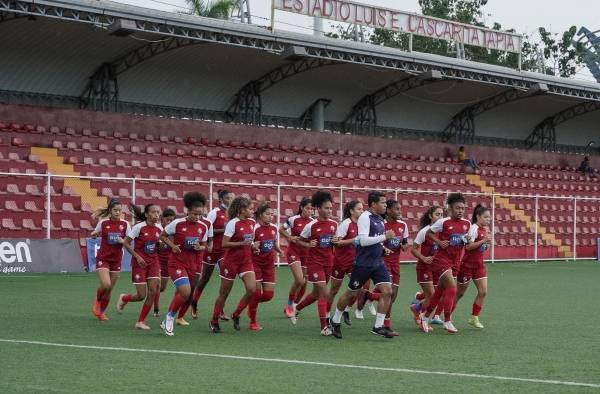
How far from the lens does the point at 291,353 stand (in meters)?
11.6

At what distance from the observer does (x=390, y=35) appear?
73.4 meters

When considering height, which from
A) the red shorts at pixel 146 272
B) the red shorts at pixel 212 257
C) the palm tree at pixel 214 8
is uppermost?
the palm tree at pixel 214 8

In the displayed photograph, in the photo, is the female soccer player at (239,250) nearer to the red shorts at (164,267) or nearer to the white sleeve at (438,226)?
the red shorts at (164,267)

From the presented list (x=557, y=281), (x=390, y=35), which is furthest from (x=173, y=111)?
(x=390, y=35)

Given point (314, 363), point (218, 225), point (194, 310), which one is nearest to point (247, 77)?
point (218, 225)

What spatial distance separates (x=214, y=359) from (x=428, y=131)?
118ft

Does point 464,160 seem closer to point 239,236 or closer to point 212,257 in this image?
point 212,257

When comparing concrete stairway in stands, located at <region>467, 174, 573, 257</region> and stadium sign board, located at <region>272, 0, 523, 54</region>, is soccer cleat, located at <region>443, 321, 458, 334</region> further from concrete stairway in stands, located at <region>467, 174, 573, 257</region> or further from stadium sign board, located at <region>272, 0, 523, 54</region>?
concrete stairway in stands, located at <region>467, 174, 573, 257</region>

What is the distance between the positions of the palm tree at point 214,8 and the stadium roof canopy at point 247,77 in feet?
31.0

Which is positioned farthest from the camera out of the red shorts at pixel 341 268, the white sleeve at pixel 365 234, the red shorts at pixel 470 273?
the red shorts at pixel 470 273

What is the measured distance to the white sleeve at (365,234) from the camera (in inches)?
517

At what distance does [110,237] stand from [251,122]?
2372 cm

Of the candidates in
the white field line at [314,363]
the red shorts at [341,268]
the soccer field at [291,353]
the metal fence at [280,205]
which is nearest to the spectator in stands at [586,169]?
the metal fence at [280,205]

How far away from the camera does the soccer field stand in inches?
363
